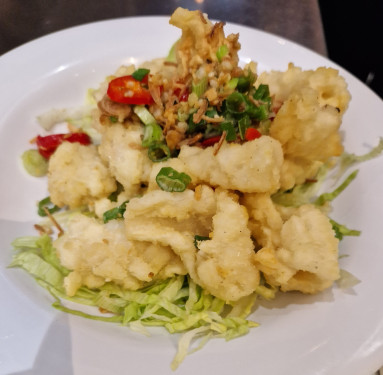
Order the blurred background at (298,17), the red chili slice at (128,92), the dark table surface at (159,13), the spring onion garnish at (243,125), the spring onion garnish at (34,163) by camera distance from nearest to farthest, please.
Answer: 1. the spring onion garnish at (243,125)
2. the red chili slice at (128,92)
3. the spring onion garnish at (34,163)
4. the dark table surface at (159,13)
5. the blurred background at (298,17)

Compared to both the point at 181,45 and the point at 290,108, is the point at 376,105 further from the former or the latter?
the point at 181,45

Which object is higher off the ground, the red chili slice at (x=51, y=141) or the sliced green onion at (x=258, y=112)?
the sliced green onion at (x=258, y=112)

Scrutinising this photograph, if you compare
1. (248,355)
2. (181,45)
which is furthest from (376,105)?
(248,355)

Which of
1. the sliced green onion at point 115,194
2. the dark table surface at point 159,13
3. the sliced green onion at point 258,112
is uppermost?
the dark table surface at point 159,13

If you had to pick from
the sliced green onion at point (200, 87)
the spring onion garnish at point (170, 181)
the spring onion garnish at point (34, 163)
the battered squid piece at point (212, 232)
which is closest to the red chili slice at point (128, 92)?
the sliced green onion at point (200, 87)

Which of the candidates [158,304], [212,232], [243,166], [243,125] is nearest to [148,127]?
[243,125]

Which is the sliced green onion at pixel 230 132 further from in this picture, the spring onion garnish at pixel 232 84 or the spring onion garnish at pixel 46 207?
the spring onion garnish at pixel 46 207

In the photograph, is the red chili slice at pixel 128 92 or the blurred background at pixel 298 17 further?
the blurred background at pixel 298 17

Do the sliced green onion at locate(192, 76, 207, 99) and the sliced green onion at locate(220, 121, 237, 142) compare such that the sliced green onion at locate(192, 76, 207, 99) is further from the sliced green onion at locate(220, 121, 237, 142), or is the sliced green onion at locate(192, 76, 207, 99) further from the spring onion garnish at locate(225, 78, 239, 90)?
the sliced green onion at locate(220, 121, 237, 142)

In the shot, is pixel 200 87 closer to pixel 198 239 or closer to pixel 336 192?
pixel 198 239
